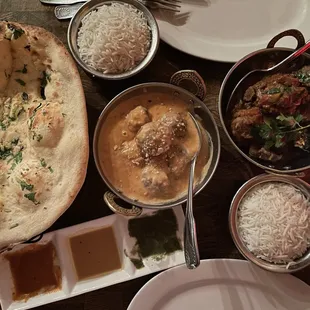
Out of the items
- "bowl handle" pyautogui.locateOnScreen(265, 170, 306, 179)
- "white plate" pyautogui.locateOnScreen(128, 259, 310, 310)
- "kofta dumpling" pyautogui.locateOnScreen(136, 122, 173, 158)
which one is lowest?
"white plate" pyautogui.locateOnScreen(128, 259, 310, 310)

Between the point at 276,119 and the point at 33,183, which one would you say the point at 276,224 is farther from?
the point at 33,183

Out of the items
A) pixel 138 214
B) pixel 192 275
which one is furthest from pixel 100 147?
pixel 192 275

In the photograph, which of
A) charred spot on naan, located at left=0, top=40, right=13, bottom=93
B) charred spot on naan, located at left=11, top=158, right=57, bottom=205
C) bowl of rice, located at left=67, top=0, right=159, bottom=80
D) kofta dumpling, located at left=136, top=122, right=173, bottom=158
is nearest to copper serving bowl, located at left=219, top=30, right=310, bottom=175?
kofta dumpling, located at left=136, top=122, right=173, bottom=158

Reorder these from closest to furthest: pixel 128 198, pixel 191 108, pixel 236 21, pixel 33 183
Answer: pixel 33 183, pixel 128 198, pixel 191 108, pixel 236 21

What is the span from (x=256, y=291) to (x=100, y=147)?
88 centimetres

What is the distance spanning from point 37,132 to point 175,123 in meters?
0.52

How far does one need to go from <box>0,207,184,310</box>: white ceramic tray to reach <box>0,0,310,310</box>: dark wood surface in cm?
5

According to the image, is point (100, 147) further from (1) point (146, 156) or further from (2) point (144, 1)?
(2) point (144, 1)

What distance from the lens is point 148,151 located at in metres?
1.77

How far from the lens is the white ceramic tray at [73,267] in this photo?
1.82 metres

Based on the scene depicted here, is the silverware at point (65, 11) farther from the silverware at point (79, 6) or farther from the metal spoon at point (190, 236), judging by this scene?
the metal spoon at point (190, 236)

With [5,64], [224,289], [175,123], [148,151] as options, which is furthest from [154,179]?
[5,64]

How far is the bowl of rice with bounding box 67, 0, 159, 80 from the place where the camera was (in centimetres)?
183

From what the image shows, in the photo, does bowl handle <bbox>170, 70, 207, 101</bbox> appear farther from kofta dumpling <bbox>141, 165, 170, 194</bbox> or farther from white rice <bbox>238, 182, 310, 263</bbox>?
white rice <bbox>238, 182, 310, 263</bbox>
